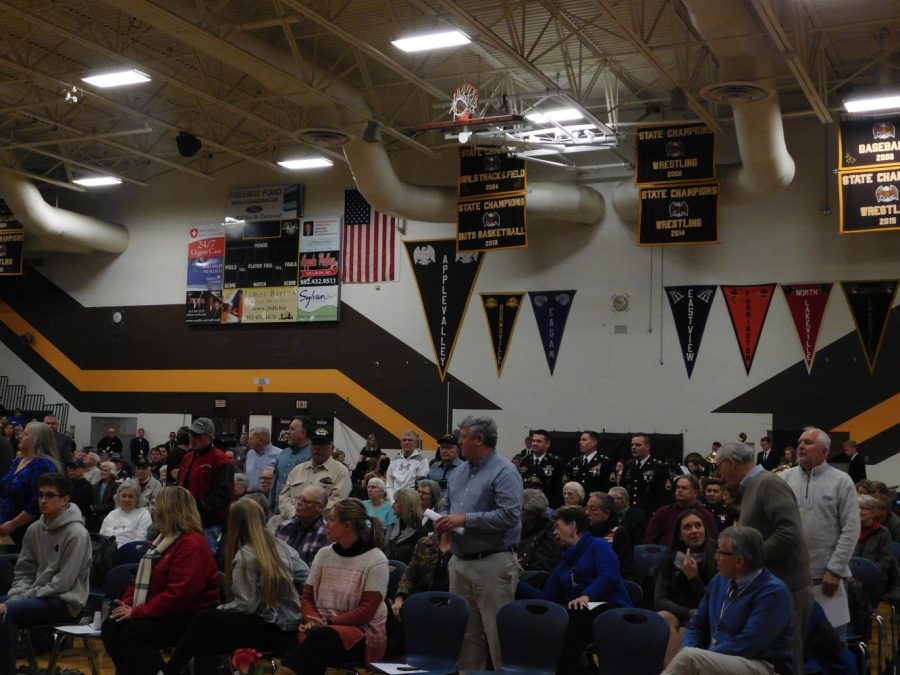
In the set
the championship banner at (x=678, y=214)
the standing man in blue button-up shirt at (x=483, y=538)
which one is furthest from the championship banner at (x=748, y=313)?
the standing man in blue button-up shirt at (x=483, y=538)

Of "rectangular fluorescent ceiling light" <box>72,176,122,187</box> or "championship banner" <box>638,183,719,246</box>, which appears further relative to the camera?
"rectangular fluorescent ceiling light" <box>72,176,122,187</box>

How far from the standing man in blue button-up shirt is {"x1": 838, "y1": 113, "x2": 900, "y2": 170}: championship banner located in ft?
31.4

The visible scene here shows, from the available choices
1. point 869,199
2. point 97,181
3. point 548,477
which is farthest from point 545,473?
point 97,181

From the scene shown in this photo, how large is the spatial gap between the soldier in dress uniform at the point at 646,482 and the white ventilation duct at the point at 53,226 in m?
13.7

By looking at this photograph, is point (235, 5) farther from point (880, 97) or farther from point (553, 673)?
point (553, 673)

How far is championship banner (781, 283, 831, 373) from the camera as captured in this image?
48.8 ft

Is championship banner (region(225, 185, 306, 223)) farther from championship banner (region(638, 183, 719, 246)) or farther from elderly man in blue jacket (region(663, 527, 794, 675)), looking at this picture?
elderly man in blue jacket (region(663, 527, 794, 675))

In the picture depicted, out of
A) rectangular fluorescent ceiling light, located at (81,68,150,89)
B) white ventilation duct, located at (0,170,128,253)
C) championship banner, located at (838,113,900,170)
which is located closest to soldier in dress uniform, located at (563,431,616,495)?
championship banner, located at (838,113,900,170)

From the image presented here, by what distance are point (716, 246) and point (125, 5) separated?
9.51m

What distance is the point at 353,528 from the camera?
5.16m

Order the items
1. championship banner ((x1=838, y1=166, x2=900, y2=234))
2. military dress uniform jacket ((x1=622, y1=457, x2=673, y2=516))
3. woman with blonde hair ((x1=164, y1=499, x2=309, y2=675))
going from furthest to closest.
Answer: championship banner ((x1=838, y1=166, x2=900, y2=234)), military dress uniform jacket ((x1=622, y1=457, x2=673, y2=516)), woman with blonde hair ((x1=164, y1=499, x2=309, y2=675))

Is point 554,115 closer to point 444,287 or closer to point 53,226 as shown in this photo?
point 444,287

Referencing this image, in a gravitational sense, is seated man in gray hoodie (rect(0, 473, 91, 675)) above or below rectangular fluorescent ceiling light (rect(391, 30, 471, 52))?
below

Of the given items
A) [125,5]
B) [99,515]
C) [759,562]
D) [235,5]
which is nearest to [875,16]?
[235,5]
